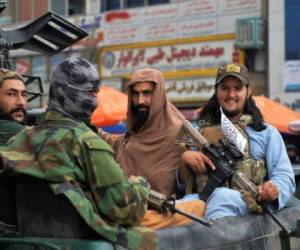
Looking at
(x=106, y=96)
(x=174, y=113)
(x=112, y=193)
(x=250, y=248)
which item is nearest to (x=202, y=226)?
(x=250, y=248)

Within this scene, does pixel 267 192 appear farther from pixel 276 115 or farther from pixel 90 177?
pixel 276 115

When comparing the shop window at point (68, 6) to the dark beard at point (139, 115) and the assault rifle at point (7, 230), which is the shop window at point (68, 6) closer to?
the dark beard at point (139, 115)

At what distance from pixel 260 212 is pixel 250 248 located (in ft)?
1.09

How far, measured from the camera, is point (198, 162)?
356 centimetres

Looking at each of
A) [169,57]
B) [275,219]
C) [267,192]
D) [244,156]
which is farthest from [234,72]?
[169,57]

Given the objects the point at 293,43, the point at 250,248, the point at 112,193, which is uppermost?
the point at 293,43

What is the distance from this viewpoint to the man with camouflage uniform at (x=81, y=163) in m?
2.60

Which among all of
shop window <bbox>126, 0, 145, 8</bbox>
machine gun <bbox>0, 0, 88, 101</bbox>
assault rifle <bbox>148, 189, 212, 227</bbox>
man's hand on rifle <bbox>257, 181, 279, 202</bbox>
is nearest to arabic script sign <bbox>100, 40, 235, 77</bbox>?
shop window <bbox>126, 0, 145, 8</bbox>

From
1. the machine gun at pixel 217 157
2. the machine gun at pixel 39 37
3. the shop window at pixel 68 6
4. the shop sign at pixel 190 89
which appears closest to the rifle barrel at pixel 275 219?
the machine gun at pixel 217 157

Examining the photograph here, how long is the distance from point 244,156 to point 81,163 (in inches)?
53.1

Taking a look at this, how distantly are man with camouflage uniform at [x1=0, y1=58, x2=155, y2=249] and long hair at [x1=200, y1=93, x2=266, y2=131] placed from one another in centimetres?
137

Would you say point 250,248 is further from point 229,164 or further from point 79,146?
point 79,146

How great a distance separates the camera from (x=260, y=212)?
337 centimetres

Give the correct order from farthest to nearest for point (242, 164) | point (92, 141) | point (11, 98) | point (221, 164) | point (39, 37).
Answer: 1. point (39, 37)
2. point (11, 98)
3. point (242, 164)
4. point (221, 164)
5. point (92, 141)
